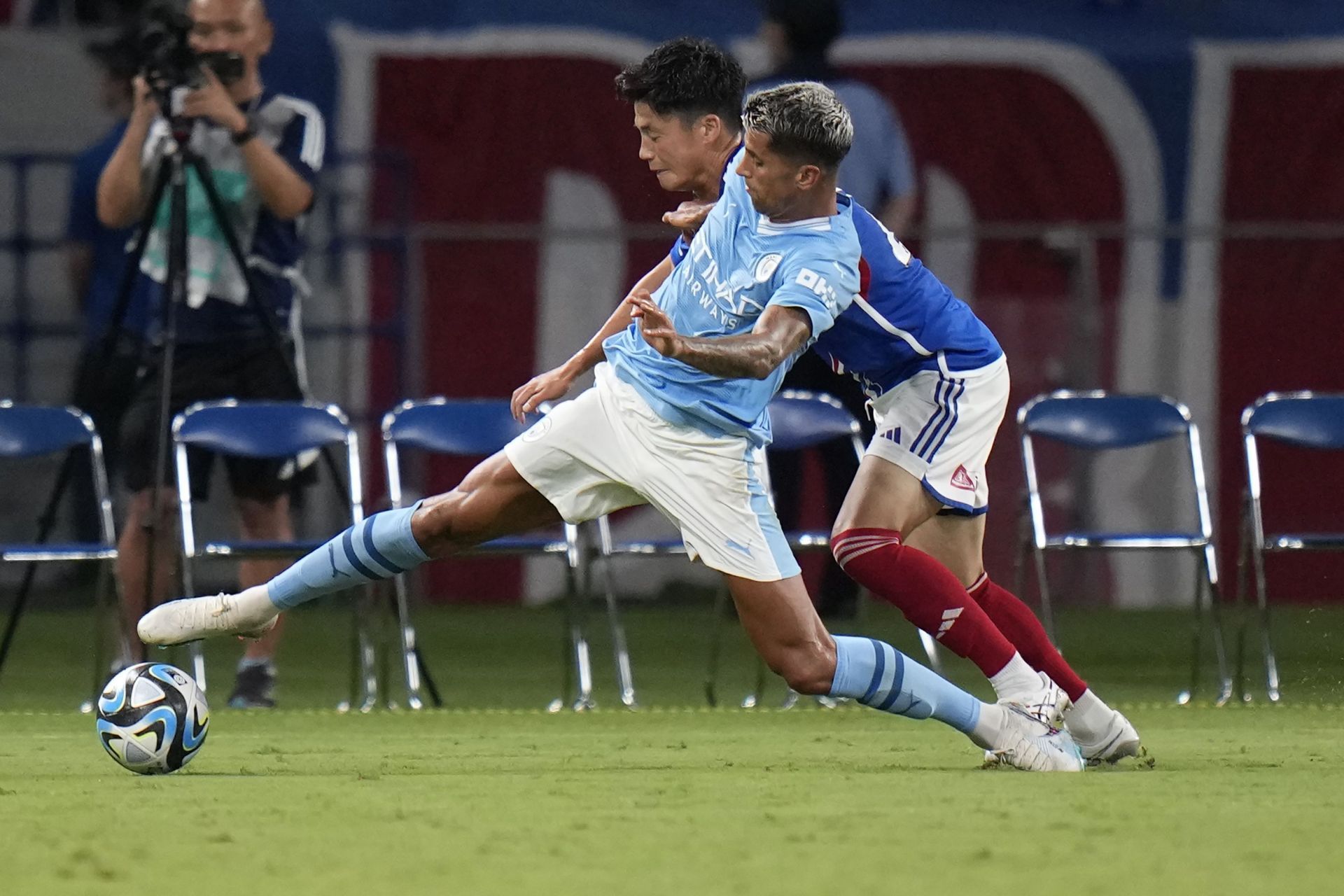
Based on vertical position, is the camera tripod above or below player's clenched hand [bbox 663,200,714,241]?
below

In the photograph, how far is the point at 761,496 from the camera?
207 inches

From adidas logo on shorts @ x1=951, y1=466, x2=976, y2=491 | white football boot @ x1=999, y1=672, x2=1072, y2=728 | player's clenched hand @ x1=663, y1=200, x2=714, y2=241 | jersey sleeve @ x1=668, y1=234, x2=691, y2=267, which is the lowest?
white football boot @ x1=999, y1=672, x2=1072, y2=728

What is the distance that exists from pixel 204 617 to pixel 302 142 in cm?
284

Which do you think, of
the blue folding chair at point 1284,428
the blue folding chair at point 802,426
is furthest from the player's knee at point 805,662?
the blue folding chair at point 1284,428

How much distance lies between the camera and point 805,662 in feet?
16.8

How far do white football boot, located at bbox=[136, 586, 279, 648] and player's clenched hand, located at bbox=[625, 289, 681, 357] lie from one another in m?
1.25

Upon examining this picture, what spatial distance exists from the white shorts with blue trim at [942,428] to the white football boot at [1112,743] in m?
0.64

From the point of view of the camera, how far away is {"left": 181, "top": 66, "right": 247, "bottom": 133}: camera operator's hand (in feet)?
24.0

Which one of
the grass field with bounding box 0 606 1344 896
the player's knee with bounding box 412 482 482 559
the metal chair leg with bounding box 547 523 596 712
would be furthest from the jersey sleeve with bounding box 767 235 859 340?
the metal chair leg with bounding box 547 523 596 712

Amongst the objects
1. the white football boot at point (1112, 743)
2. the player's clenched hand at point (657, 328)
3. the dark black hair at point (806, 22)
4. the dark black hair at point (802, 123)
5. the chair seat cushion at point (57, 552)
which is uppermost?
the dark black hair at point (806, 22)

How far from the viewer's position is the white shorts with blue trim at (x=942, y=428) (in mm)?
5516

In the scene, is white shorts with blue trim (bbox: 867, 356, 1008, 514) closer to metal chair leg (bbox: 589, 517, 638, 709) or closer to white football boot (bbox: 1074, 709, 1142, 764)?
white football boot (bbox: 1074, 709, 1142, 764)

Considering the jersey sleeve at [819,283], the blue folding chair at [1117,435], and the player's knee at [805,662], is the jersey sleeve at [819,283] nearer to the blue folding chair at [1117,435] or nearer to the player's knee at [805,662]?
the player's knee at [805,662]

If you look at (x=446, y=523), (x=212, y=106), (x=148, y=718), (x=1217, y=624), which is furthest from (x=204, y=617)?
(x=1217, y=624)
